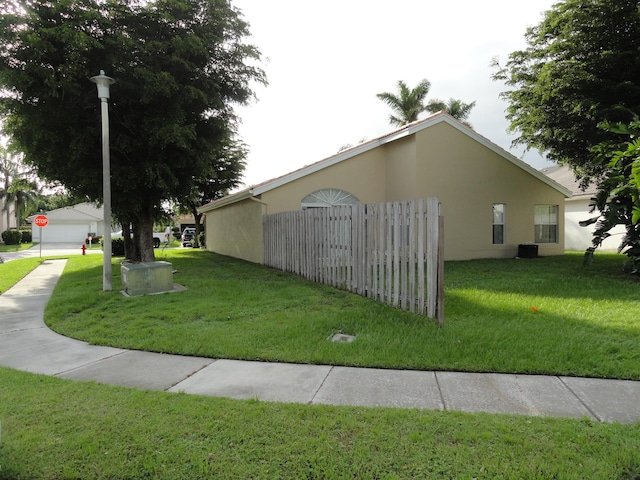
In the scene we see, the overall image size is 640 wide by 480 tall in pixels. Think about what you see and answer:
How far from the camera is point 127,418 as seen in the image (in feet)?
9.75

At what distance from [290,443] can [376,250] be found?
467 cm

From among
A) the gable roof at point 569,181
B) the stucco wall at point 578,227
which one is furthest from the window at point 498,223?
the stucco wall at point 578,227

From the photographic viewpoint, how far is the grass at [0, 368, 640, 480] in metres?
2.33

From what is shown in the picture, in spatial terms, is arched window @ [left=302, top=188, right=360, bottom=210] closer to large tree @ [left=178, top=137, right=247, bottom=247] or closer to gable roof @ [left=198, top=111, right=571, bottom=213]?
gable roof @ [left=198, top=111, right=571, bottom=213]

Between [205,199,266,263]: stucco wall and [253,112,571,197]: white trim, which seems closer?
[253,112,571,197]: white trim

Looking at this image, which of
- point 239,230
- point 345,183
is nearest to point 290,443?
point 345,183

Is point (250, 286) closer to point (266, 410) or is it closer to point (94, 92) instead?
point (266, 410)

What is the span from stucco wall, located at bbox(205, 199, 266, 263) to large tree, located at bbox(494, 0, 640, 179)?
9801 mm

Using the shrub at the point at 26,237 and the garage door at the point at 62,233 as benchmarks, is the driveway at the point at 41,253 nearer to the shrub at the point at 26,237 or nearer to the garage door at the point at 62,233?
the garage door at the point at 62,233

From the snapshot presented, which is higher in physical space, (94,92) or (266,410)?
(94,92)

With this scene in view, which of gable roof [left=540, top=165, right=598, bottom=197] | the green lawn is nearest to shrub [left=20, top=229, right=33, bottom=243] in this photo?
Result: the green lawn

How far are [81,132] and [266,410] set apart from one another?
37.0ft

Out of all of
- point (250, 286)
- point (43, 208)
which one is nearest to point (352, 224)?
point (250, 286)

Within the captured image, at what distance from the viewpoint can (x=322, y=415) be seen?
3.00 metres
